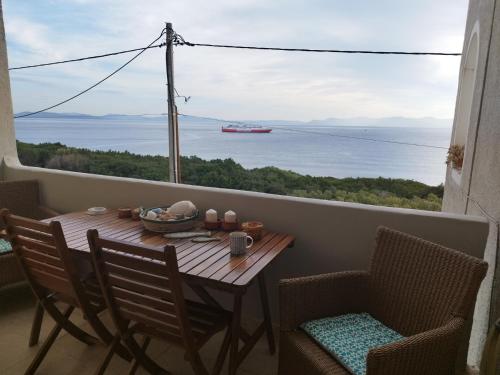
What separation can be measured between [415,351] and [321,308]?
0.57m

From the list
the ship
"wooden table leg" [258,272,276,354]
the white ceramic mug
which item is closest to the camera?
the white ceramic mug

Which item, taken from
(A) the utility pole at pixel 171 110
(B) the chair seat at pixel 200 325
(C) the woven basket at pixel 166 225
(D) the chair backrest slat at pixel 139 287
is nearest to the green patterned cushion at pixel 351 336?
(B) the chair seat at pixel 200 325

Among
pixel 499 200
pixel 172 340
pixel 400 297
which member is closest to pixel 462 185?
pixel 499 200

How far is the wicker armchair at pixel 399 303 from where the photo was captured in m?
1.33

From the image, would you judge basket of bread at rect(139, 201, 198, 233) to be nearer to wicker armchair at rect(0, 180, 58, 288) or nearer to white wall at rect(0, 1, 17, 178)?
wicker armchair at rect(0, 180, 58, 288)

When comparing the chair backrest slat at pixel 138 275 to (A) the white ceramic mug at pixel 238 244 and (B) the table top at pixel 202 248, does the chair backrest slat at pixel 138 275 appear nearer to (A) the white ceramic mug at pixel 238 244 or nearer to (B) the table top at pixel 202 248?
(B) the table top at pixel 202 248

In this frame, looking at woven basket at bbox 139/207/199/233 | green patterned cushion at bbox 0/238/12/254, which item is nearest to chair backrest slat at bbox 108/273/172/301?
woven basket at bbox 139/207/199/233

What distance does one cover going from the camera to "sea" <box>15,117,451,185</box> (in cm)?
1050

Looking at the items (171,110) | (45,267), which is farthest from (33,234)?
(171,110)

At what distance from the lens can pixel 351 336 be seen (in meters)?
1.63

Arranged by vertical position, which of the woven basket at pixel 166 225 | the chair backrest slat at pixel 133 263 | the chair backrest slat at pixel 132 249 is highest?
the chair backrest slat at pixel 132 249

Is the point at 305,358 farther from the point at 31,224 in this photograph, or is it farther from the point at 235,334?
the point at 31,224

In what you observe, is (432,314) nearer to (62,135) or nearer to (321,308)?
(321,308)

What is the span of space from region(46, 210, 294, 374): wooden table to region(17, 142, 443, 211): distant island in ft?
19.1
